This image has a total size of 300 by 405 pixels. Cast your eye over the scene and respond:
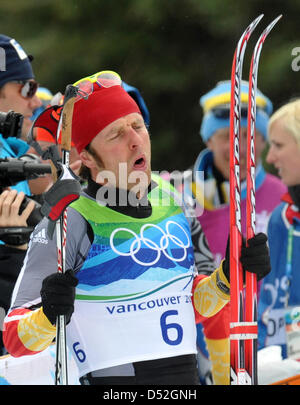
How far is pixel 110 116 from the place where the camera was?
3.22m

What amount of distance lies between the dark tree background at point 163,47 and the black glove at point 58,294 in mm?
4735

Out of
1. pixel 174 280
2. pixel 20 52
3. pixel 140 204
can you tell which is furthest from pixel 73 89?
pixel 20 52

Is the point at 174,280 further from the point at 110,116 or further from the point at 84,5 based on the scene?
the point at 84,5

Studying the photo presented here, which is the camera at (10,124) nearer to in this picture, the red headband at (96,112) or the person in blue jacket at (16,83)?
the red headband at (96,112)

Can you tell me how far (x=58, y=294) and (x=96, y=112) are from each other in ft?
2.41

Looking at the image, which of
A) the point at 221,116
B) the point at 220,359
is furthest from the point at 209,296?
the point at 221,116

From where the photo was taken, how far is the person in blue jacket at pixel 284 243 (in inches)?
189

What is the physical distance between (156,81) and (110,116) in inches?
195

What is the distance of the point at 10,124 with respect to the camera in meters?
3.47

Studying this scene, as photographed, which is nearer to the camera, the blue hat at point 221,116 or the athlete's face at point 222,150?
the athlete's face at point 222,150

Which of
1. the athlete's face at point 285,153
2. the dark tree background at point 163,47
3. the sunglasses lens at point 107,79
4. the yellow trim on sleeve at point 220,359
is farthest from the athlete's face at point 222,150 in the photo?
the sunglasses lens at point 107,79

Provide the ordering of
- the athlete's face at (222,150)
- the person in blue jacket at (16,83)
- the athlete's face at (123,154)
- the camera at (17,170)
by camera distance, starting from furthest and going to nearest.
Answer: the athlete's face at (222,150)
the person in blue jacket at (16,83)
the camera at (17,170)
the athlete's face at (123,154)

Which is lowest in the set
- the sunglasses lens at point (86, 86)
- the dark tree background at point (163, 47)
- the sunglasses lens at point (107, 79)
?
the sunglasses lens at point (86, 86)

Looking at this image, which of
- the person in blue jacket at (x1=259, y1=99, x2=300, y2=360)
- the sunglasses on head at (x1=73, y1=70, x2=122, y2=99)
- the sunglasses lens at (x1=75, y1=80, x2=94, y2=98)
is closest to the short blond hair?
the person in blue jacket at (x1=259, y1=99, x2=300, y2=360)
